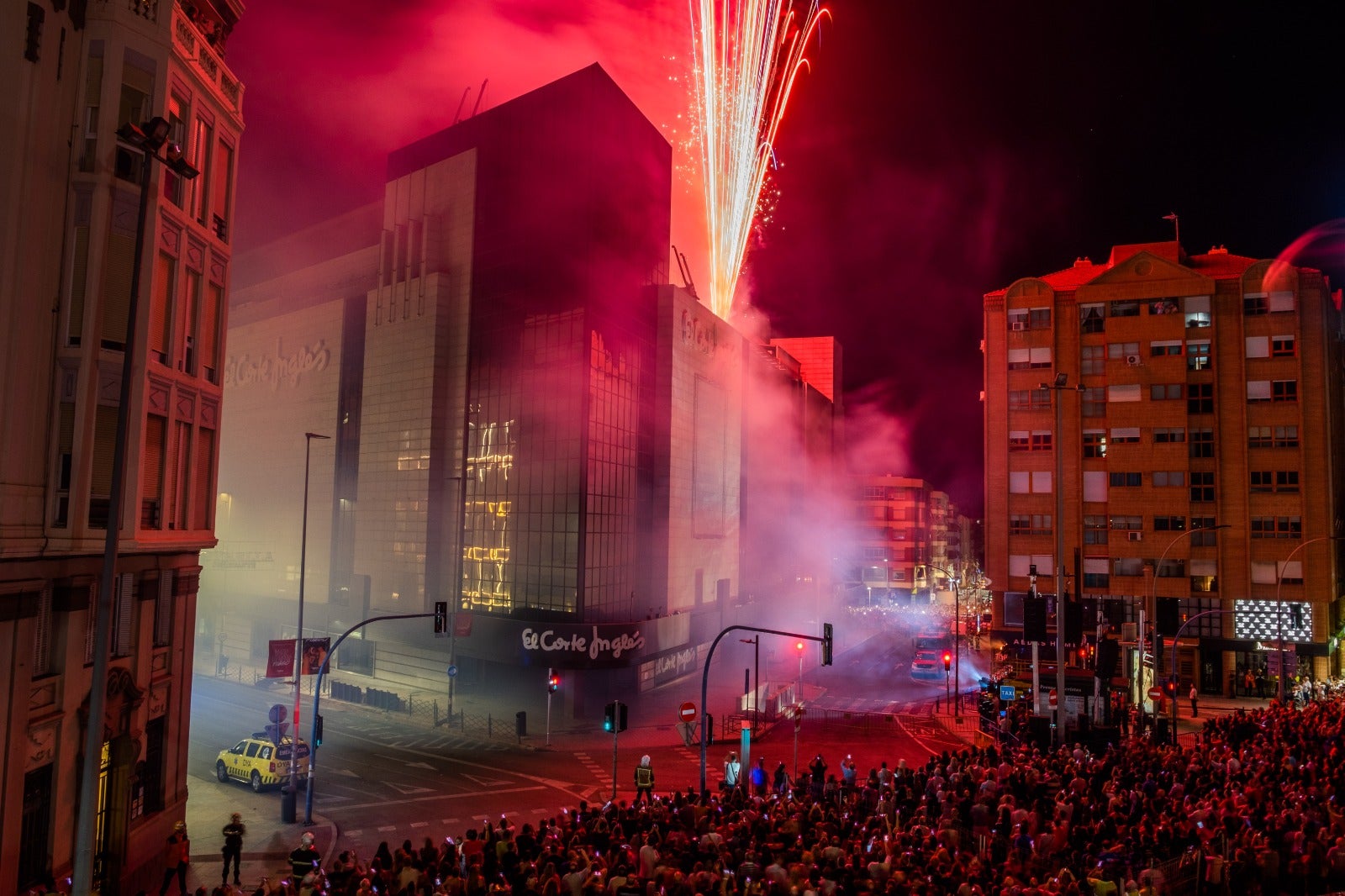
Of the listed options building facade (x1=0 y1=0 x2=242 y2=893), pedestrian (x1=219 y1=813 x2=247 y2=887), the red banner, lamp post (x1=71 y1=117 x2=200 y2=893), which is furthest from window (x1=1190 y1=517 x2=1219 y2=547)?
lamp post (x1=71 y1=117 x2=200 y2=893)

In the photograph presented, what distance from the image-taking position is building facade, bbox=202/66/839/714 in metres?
47.5

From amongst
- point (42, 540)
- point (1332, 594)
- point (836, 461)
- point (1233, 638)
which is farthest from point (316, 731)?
point (836, 461)

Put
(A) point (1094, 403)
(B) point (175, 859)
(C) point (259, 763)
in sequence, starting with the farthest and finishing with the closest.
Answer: (A) point (1094, 403), (C) point (259, 763), (B) point (175, 859)

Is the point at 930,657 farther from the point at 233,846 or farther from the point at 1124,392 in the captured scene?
the point at 233,846

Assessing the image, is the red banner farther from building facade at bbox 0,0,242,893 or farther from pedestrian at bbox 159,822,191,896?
pedestrian at bbox 159,822,191,896

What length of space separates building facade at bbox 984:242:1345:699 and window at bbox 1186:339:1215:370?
0.12 meters

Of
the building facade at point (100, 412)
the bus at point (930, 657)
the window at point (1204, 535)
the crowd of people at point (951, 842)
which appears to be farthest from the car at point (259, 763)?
the window at point (1204, 535)

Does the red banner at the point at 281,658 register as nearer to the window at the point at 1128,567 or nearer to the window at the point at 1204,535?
the window at the point at 1128,567

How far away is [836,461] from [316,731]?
7724 centimetres

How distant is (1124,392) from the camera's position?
5916cm

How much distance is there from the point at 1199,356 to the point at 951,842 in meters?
53.6

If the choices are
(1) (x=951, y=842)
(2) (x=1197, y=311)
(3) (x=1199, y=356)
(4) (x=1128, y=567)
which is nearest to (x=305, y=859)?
(1) (x=951, y=842)

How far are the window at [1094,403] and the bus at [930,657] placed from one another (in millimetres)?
19177

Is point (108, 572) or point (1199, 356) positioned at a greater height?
point (1199, 356)
